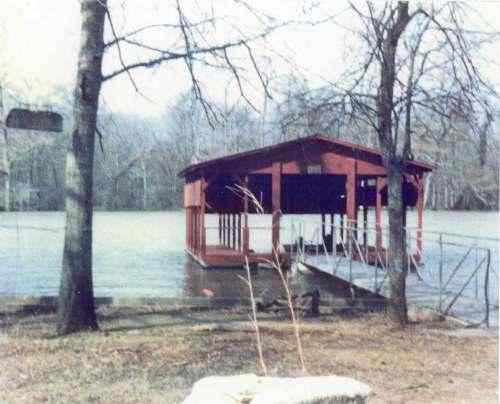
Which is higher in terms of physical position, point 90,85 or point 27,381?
point 90,85

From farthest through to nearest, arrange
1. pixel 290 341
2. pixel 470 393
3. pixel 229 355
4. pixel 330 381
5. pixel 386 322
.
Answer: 1. pixel 386 322
2. pixel 290 341
3. pixel 229 355
4. pixel 470 393
5. pixel 330 381

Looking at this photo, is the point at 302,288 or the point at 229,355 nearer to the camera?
the point at 229,355

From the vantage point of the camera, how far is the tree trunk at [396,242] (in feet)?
33.1

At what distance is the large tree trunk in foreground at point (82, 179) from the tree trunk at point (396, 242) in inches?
164

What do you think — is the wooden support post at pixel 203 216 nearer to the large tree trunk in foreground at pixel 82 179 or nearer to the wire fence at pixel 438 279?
the wire fence at pixel 438 279

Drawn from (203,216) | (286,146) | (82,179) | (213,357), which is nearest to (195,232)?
(203,216)

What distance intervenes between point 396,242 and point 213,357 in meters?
3.81

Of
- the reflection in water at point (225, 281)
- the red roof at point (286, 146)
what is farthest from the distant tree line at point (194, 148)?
the reflection in water at point (225, 281)

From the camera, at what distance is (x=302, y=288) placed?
55.4 feet

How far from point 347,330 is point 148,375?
3.82 meters

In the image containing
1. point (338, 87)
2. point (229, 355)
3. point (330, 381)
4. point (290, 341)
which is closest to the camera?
point (330, 381)

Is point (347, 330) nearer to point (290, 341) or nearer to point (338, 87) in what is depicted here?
point (290, 341)

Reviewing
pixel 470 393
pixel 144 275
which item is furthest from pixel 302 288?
pixel 470 393

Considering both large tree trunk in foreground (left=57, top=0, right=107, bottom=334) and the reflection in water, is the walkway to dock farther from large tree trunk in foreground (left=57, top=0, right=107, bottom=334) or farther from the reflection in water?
large tree trunk in foreground (left=57, top=0, right=107, bottom=334)
